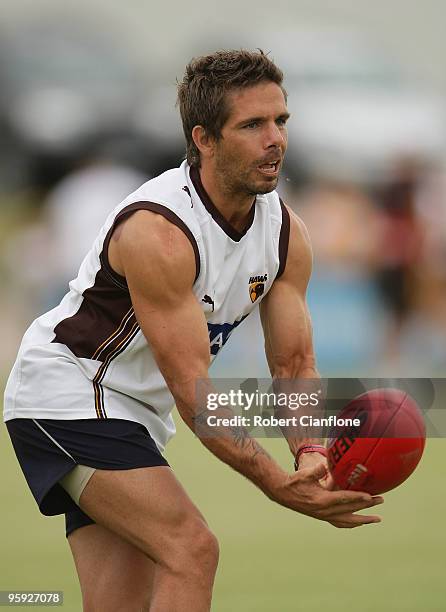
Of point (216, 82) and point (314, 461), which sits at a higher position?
point (216, 82)

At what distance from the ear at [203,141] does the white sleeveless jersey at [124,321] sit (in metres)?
0.10

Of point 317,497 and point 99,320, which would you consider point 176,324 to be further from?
point 317,497

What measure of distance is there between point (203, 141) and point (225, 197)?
0.24 meters

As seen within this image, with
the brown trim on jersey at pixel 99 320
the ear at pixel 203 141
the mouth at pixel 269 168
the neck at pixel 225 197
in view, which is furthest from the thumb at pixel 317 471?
the ear at pixel 203 141

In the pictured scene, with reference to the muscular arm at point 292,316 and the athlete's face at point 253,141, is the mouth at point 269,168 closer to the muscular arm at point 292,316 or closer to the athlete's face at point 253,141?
the athlete's face at point 253,141

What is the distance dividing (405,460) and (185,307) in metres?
0.96

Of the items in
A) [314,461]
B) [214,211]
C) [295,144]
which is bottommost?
[314,461]

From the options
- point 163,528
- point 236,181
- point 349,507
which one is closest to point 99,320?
point 236,181

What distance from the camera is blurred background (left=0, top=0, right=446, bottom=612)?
16562 mm

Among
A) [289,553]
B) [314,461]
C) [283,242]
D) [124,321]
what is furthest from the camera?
[289,553]

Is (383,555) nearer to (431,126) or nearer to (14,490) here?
(14,490)

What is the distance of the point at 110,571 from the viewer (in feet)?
16.5

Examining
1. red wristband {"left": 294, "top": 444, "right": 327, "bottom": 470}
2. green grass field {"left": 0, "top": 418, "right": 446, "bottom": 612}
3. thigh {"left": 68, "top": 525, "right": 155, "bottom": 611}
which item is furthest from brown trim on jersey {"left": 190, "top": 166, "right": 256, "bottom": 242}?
green grass field {"left": 0, "top": 418, "right": 446, "bottom": 612}

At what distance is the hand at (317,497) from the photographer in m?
4.52
